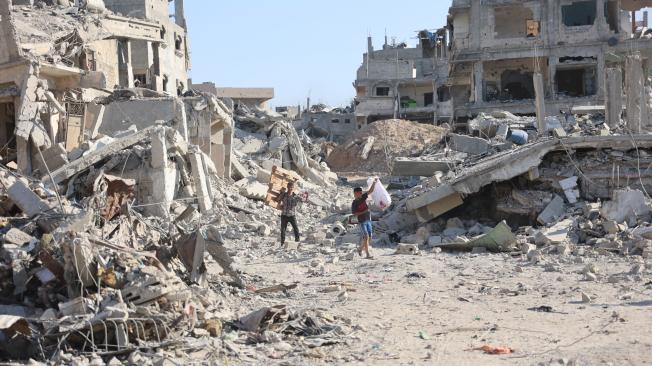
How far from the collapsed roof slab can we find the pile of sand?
70.7 feet

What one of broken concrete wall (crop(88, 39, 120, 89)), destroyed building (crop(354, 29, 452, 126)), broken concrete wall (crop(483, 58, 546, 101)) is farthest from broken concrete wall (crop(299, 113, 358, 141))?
broken concrete wall (crop(88, 39, 120, 89))

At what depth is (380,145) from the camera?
130 ft

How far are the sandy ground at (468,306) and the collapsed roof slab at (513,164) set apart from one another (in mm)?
1945

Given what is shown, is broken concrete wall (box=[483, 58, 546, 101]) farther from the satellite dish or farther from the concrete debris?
the concrete debris

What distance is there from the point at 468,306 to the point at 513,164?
6480mm

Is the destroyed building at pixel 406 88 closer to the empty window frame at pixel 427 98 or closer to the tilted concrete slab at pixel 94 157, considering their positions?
the empty window frame at pixel 427 98

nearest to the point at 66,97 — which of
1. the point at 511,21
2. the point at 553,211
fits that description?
the point at 553,211

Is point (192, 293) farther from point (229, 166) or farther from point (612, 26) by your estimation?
point (612, 26)

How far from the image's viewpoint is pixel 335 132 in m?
53.3

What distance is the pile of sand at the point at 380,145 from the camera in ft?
125

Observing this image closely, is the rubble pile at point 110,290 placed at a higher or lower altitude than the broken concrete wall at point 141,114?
lower

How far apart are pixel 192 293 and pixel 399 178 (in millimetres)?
18834

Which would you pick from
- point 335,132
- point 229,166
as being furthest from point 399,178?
point 335,132

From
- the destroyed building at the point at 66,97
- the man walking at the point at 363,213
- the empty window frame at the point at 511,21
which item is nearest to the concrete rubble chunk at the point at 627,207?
the man walking at the point at 363,213
